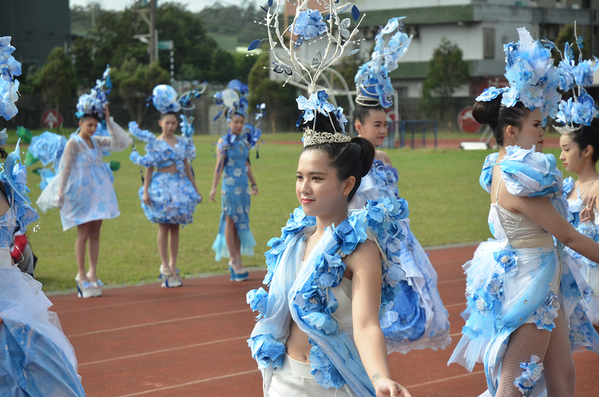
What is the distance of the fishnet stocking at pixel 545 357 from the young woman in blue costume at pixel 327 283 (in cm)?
98

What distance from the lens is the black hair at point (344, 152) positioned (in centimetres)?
255

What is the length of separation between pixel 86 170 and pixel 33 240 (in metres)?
3.82

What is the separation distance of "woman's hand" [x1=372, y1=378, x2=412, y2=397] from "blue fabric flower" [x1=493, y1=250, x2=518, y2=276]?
4.85 feet

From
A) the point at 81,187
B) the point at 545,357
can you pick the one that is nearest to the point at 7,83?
the point at 545,357

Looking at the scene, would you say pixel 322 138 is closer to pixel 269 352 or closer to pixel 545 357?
pixel 269 352

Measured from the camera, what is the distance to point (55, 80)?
38.3 meters

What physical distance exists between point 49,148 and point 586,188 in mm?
5495

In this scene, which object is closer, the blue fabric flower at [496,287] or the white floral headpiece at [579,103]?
the blue fabric flower at [496,287]

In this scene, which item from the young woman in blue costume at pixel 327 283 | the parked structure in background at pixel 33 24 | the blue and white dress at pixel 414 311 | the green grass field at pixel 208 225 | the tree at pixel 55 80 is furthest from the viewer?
the parked structure in background at pixel 33 24

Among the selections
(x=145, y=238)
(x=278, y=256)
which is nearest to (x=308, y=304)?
(x=278, y=256)

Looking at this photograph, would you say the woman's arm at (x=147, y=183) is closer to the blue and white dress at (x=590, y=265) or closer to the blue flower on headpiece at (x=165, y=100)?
the blue flower on headpiece at (x=165, y=100)

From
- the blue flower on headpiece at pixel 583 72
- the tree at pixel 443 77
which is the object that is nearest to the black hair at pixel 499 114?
the blue flower on headpiece at pixel 583 72

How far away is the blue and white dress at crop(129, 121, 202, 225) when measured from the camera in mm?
7562

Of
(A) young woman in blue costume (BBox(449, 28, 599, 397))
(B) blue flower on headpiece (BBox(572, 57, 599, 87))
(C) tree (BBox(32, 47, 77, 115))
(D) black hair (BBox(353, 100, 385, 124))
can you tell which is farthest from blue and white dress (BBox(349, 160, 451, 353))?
(C) tree (BBox(32, 47, 77, 115))
